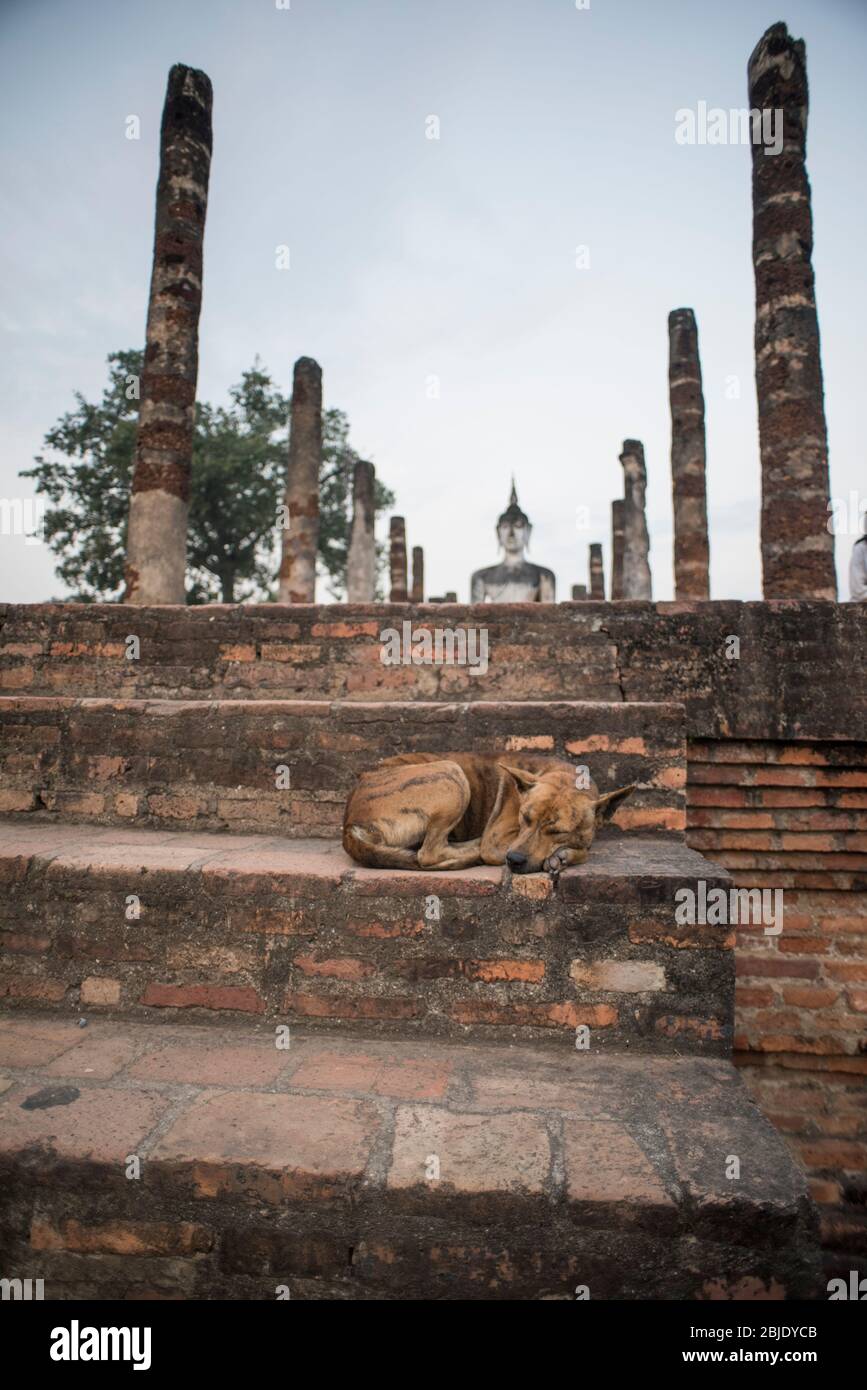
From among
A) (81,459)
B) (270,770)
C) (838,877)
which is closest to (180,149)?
(270,770)

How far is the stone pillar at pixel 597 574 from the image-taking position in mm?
27953

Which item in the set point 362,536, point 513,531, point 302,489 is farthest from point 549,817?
point 362,536

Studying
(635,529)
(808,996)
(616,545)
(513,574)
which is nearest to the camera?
(808,996)

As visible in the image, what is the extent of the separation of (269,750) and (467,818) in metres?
1.03

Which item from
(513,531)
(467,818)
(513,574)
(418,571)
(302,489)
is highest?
(418,571)

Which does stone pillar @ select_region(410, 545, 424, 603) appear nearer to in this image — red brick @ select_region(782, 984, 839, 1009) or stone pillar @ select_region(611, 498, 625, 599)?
stone pillar @ select_region(611, 498, 625, 599)

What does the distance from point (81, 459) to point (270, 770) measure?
22.4 m

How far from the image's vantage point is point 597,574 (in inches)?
1106

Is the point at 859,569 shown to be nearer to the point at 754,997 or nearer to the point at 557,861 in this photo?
the point at 754,997

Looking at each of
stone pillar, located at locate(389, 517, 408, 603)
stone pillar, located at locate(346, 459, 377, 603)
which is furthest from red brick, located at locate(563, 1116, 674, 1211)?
stone pillar, located at locate(389, 517, 408, 603)

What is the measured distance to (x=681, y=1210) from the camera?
153 cm

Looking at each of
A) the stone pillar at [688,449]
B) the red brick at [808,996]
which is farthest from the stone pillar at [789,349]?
the stone pillar at [688,449]

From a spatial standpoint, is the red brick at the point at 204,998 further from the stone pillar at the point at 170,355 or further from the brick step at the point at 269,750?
the stone pillar at the point at 170,355

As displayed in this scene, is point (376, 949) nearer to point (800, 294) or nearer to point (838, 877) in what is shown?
point (838, 877)
